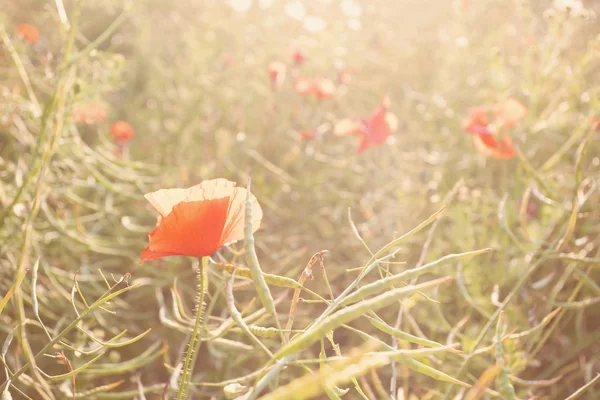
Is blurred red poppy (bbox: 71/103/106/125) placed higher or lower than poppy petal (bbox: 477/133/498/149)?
higher

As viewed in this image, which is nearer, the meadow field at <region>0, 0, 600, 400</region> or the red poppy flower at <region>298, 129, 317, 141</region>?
the meadow field at <region>0, 0, 600, 400</region>

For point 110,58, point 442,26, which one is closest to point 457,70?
point 442,26

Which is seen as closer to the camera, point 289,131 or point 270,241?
point 270,241

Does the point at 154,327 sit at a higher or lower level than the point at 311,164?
lower

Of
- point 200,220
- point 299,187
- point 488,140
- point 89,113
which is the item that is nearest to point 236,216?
point 200,220

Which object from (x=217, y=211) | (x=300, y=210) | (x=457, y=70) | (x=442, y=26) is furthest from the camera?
(x=442, y=26)

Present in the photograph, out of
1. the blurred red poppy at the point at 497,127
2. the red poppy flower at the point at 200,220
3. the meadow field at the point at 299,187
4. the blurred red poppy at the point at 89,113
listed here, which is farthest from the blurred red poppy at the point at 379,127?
the red poppy flower at the point at 200,220

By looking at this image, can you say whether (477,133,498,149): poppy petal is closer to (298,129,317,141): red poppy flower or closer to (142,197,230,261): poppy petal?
(298,129,317,141): red poppy flower

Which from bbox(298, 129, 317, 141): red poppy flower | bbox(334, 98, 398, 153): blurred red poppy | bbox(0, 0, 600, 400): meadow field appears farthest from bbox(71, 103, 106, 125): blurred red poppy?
bbox(334, 98, 398, 153): blurred red poppy

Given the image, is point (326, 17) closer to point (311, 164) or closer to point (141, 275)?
point (311, 164)
